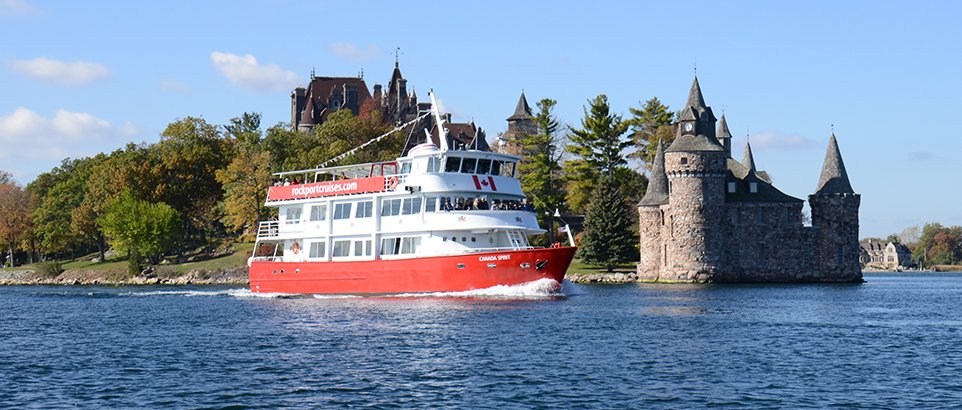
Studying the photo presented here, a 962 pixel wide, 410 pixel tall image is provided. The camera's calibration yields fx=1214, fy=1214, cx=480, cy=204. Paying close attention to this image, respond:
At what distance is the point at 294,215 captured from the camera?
6412 cm

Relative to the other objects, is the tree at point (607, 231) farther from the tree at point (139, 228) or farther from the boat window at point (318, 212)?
the tree at point (139, 228)

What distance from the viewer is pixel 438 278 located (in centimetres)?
5531

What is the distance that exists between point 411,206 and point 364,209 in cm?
368

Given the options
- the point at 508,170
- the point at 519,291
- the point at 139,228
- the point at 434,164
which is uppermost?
the point at 508,170

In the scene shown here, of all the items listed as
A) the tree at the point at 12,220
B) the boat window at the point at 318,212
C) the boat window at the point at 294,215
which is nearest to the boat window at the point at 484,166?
the boat window at the point at 318,212

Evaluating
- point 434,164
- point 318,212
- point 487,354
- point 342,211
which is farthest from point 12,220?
point 487,354

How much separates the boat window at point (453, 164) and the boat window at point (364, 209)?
197 inches

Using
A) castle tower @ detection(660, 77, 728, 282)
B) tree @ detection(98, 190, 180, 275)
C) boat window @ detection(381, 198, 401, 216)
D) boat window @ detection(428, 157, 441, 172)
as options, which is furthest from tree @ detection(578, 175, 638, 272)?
tree @ detection(98, 190, 180, 275)

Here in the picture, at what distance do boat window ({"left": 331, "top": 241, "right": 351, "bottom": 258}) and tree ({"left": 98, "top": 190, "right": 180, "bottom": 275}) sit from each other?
44.2 metres

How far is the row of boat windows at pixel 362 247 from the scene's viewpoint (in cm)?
5778

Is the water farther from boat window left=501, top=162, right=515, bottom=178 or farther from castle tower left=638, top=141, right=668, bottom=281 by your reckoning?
castle tower left=638, top=141, right=668, bottom=281

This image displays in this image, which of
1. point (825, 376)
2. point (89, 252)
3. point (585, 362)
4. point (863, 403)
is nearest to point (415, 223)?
point (585, 362)

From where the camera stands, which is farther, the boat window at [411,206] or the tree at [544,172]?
the tree at [544,172]

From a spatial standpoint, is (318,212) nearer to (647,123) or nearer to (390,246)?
(390,246)
